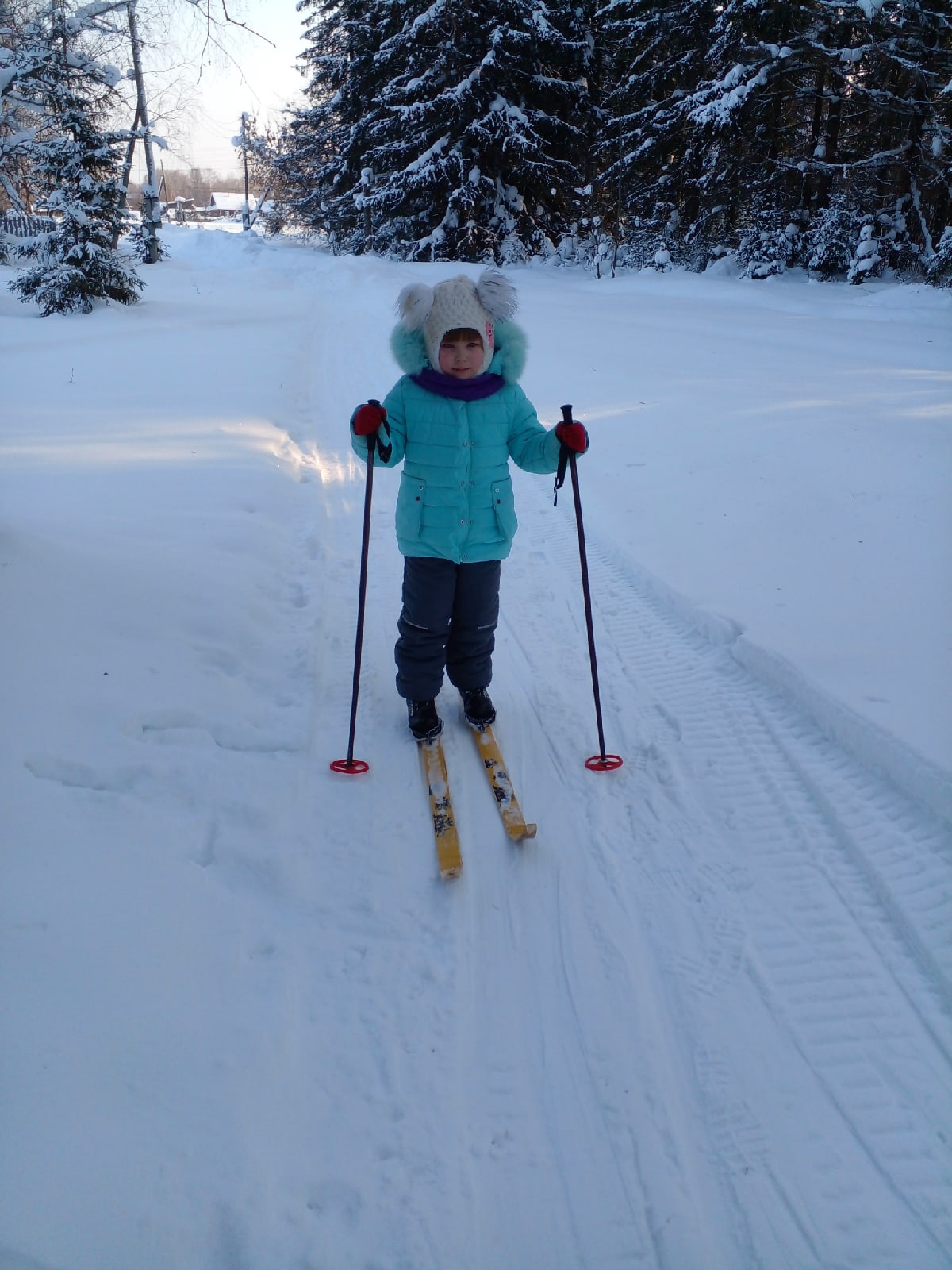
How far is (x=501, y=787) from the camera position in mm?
2975

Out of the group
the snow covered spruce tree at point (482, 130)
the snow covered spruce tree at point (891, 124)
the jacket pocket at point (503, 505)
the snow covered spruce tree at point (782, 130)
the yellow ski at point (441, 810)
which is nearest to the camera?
the yellow ski at point (441, 810)

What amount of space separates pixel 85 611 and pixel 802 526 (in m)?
3.96

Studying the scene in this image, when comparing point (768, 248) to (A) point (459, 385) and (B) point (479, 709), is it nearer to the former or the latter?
(A) point (459, 385)

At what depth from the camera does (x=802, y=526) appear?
4.82 meters

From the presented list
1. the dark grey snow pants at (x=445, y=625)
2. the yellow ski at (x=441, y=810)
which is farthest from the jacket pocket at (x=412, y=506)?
the yellow ski at (x=441, y=810)

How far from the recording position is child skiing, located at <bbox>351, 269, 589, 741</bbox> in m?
2.87

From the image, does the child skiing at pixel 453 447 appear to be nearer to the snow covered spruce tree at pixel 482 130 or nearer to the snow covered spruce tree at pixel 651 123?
the snow covered spruce tree at pixel 651 123

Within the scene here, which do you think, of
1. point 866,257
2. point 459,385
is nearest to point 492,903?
point 459,385

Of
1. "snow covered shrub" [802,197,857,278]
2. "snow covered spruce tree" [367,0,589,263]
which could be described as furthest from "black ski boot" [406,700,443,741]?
"snow covered spruce tree" [367,0,589,263]

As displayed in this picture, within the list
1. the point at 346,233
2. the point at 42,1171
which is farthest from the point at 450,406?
the point at 346,233

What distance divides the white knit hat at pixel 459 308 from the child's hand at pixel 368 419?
326 mm

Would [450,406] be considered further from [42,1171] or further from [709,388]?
[709,388]

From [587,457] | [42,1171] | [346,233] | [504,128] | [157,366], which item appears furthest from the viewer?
[346,233]

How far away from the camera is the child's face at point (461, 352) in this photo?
2859 millimetres
